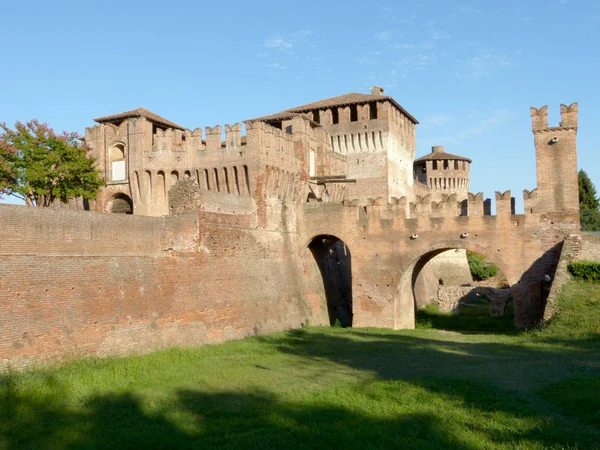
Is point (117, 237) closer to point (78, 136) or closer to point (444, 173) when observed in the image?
point (78, 136)

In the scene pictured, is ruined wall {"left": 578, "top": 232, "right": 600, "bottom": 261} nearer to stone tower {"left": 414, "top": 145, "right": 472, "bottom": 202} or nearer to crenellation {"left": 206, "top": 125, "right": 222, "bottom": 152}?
crenellation {"left": 206, "top": 125, "right": 222, "bottom": 152}

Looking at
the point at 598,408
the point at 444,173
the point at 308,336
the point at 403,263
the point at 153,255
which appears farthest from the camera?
the point at 444,173

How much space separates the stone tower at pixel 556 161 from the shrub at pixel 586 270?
2.93 meters

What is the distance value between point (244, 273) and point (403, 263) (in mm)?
6518

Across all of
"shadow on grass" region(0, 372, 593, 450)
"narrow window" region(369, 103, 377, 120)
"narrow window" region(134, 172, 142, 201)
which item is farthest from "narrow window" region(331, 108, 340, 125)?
"shadow on grass" region(0, 372, 593, 450)

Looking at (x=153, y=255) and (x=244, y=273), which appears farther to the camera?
(x=244, y=273)

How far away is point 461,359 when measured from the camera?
48.9ft

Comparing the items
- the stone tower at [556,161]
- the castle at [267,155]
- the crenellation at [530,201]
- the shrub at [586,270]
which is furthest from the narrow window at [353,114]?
the shrub at [586,270]

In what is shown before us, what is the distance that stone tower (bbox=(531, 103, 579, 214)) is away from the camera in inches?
865

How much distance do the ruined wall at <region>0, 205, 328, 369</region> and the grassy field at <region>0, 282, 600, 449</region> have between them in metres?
0.80

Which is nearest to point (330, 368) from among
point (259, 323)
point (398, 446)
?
point (398, 446)

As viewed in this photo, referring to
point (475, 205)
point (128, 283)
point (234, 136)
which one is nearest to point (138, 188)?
point (234, 136)

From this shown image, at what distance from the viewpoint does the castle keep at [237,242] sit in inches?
552

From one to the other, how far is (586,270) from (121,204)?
20.7 m
